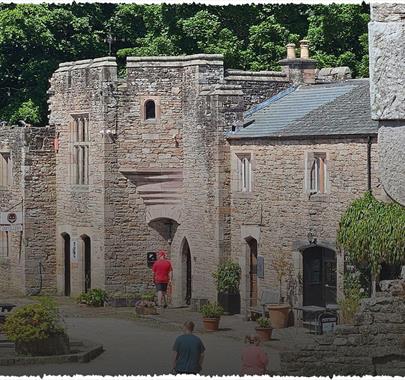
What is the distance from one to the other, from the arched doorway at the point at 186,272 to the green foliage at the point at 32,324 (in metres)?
8.64

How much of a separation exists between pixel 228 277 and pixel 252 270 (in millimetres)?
409

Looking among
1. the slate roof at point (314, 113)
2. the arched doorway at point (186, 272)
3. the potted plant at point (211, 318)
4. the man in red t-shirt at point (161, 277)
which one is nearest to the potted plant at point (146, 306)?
the man in red t-shirt at point (161, 277)

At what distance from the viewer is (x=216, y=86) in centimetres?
2405

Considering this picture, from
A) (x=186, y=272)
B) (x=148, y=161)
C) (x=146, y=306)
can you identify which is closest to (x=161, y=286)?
(x=186, y=272)

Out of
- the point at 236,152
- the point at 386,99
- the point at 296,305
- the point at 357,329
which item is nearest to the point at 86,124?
the point at 236,152

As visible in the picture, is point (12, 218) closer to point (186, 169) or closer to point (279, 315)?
point (186, 169)

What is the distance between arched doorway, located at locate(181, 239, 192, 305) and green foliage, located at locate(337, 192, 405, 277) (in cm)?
554

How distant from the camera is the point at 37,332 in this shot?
50.3ft

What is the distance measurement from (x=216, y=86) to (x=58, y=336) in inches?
371

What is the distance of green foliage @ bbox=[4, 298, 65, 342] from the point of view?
603 inches

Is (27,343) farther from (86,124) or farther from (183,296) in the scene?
(86,124)

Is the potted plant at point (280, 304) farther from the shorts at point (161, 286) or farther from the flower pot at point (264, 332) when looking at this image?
the shorts at point (161, 286)

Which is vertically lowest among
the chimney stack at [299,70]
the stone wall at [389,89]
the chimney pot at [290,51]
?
the stone wall at [389,89]

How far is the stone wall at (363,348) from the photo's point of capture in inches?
410
